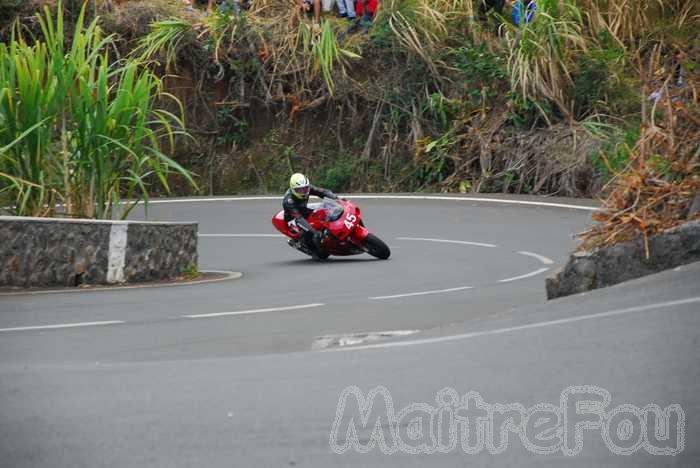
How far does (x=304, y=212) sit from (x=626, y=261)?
9680 millimetres

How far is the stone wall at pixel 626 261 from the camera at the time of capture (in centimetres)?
816

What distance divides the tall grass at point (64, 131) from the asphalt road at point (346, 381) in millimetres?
3385

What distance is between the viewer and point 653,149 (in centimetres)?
940

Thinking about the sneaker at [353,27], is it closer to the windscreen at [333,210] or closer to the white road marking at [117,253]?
the windscreen at [333,210]

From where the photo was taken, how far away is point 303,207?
698 inches

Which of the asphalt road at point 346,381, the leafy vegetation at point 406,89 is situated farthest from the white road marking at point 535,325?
the leafy vegetation at point 406,89

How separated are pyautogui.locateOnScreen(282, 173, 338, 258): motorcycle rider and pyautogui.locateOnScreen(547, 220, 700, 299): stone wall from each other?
8628 millimetres

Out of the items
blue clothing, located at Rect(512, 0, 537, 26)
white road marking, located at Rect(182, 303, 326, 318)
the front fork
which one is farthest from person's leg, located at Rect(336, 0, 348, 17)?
white road marking, located at Rect(182, 303, 326, 318)

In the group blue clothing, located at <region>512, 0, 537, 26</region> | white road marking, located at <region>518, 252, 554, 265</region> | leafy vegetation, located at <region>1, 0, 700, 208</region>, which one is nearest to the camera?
white road marking, located at <region>518, 252, 554, 265</region>

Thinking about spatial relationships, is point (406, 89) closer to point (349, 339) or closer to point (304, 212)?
point (304, 212)

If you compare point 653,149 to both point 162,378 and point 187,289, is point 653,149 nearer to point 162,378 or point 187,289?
point 162,378

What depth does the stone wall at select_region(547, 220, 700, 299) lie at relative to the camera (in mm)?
8164

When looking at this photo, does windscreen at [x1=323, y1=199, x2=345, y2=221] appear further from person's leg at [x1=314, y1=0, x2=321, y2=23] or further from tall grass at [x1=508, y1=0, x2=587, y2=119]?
person's leg at [x1=314, y1=0, x2=321, y2=23]

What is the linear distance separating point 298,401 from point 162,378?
1.07 m
